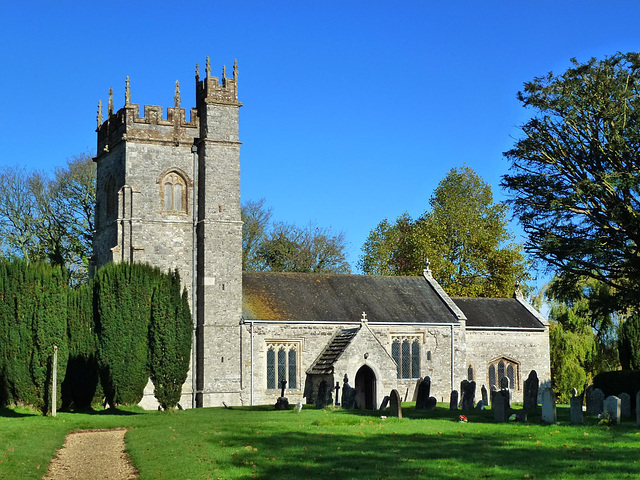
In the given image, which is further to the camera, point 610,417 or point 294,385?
point 294,385

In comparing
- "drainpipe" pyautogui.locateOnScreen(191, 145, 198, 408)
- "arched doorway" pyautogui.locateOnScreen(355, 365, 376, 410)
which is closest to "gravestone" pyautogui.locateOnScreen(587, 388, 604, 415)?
"arched doorway" pyautogui.locateOnScreen(355, 365, 376, 410)

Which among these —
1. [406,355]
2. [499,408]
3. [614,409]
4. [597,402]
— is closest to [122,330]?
[499,408]

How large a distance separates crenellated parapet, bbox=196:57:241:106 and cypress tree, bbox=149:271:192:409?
34.1ft

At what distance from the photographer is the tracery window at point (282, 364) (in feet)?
123

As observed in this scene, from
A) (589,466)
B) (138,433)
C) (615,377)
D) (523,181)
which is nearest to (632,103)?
(523,181)

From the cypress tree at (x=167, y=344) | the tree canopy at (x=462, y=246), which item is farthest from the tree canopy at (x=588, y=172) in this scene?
the tree canopy at (x=462, y=246)

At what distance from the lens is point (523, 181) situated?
2877 cm

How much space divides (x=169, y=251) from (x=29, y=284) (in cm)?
947

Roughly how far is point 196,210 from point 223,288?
3.75 meters

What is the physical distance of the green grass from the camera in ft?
49.5

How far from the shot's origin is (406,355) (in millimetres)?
40469

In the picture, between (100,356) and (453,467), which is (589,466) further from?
(100,356)

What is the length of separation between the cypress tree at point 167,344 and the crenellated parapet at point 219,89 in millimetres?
10407

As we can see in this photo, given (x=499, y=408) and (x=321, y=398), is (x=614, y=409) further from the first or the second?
(x=321, y=398)
